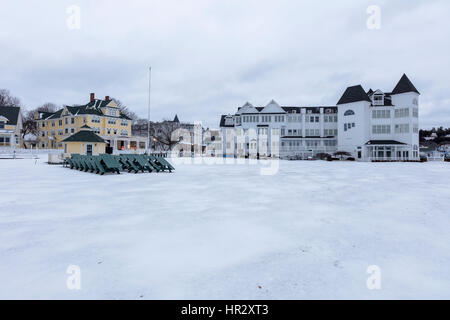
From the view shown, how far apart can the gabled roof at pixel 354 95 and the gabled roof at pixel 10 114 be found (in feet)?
224

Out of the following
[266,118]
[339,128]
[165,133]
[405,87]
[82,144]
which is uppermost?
[405,87]

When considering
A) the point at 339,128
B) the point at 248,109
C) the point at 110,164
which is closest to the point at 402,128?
the point at 339,128

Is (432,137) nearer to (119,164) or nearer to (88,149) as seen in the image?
(88,149)

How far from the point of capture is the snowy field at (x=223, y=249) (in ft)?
10.9

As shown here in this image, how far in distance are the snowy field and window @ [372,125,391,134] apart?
152ft

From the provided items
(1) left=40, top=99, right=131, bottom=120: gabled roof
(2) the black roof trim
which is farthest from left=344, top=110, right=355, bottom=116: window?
(1) left=40, top=99, right=131, bottom=120: gabled roof

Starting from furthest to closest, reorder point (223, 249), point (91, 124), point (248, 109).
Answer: point (248, 109) < point (91, 124) < point (223, 249)

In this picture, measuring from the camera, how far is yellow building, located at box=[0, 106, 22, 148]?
167 feet

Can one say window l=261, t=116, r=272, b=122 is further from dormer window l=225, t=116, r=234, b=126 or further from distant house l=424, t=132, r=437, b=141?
distant house l=424, t=132, r=437, b=141

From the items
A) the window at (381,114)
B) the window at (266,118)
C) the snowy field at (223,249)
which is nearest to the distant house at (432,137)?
the window at (381,114)

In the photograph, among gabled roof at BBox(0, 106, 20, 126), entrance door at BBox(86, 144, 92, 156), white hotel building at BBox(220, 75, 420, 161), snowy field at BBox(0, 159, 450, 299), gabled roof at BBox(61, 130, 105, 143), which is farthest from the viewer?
gabled roof at BBox(0, 106, 20, 126)

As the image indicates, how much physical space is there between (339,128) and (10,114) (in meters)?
69.5

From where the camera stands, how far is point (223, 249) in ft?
15.2
